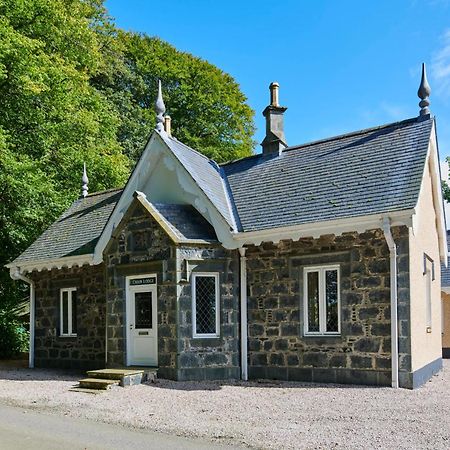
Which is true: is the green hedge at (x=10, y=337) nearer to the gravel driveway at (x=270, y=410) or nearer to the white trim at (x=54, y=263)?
the white trim at (x=54, y=263)

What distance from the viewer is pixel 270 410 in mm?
9609

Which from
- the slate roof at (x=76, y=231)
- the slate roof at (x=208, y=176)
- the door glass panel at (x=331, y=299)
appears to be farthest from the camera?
the slate roof at (x=76, y=231)

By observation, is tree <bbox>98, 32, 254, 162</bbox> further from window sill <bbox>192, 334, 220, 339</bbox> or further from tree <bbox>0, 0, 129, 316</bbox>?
window sill <bbox>192, 334, 220, 339</bbox>

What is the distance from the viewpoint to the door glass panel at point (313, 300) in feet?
42.4

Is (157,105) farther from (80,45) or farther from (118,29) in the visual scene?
(118,29)

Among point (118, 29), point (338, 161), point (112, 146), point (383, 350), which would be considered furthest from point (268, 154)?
point (118, 29)

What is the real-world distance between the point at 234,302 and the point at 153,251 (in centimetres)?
229

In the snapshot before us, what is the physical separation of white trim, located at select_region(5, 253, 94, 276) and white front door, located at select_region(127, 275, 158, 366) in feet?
6.84

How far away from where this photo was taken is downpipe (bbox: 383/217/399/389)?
38.0 ft

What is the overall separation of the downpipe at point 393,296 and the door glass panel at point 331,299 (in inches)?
53.3

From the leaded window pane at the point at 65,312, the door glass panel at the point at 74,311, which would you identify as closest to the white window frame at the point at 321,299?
the door glass panel at the point at 74,311

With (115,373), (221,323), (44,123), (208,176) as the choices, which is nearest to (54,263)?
(208,176)

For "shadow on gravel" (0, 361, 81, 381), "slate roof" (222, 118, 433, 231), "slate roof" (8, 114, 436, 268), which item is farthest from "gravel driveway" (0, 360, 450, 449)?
"slate roof" (222, 118, 433, 231)

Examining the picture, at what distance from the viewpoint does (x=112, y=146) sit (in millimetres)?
26203
